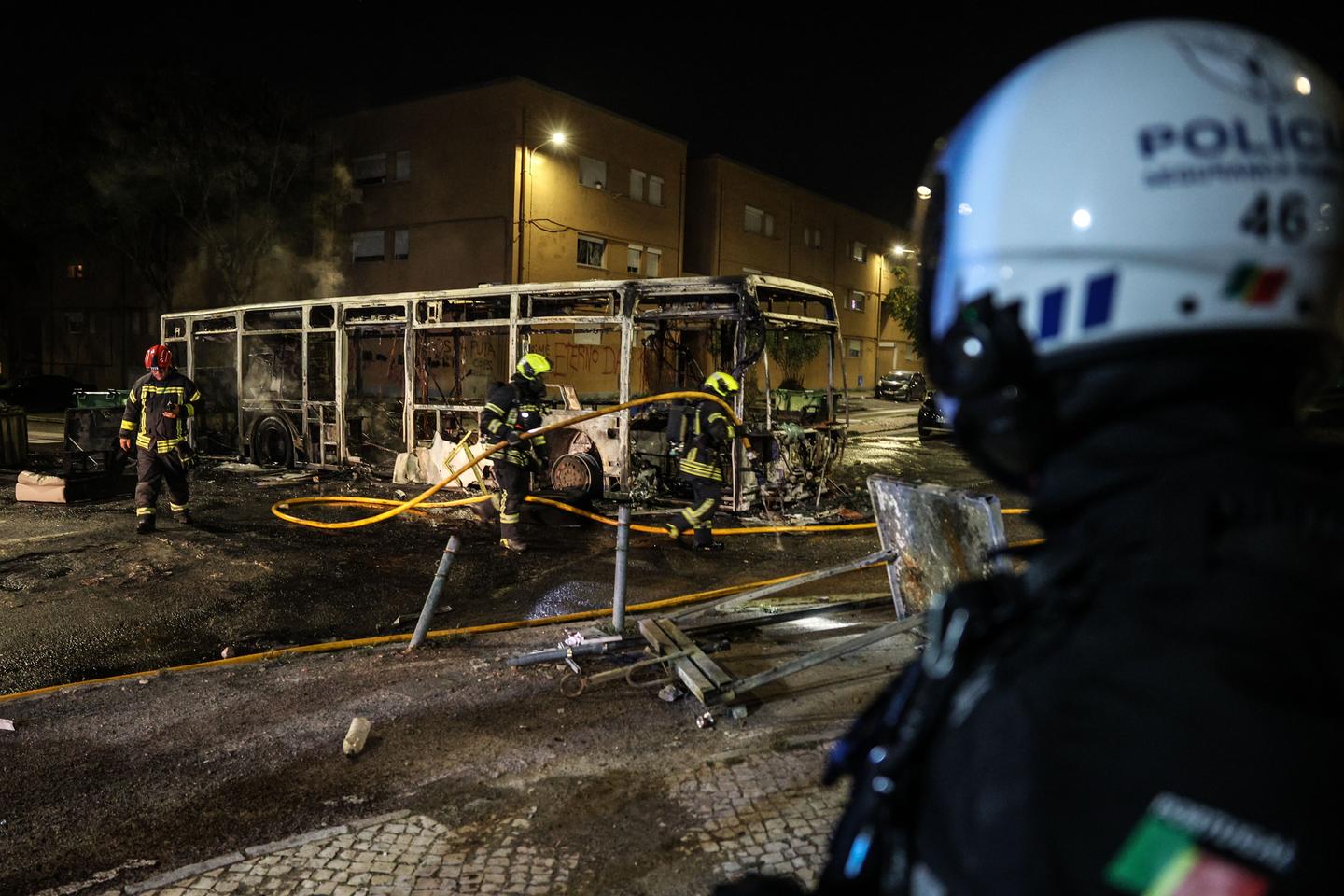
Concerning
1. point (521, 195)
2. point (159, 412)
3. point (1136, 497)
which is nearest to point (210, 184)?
point (521, 195)

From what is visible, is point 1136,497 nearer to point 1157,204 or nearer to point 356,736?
point 1157,204

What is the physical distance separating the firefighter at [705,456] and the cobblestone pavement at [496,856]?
5.33m

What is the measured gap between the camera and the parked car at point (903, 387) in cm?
3572

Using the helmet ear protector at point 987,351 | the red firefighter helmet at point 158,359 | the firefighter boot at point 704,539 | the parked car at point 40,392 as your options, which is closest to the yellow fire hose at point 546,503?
the firefighter boot at point 704,539

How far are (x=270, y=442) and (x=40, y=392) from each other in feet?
65.0

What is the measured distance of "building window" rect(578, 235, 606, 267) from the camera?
28625 millimetres

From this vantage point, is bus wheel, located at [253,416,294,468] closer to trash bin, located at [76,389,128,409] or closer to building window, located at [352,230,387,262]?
trash bin, located at [76,389,128,409]

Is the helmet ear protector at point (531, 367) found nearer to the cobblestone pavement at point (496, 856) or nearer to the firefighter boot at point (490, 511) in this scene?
the firefighter boot at point (490, 511)

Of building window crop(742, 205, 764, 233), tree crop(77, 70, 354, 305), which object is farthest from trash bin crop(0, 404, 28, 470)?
building window crop(742, 205, 764, 233)

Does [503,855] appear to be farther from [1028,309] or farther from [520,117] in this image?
[520,117]

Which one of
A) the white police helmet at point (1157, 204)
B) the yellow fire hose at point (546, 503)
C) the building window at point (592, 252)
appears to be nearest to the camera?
the white police helmet at point (1157, 204)

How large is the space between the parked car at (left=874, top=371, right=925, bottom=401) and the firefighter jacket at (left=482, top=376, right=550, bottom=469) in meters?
28.9

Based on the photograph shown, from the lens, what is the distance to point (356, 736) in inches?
155

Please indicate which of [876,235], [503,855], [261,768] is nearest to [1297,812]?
[503,855]
